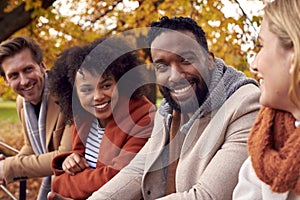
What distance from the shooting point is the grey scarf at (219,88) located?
235 centimetres

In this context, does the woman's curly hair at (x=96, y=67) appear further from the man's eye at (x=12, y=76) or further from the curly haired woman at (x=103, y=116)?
the man's eye at (x=12, y=76)

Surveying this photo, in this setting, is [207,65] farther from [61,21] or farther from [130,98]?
[61,21]

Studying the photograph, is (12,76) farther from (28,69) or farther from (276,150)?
(276,150)

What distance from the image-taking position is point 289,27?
151 centimetres

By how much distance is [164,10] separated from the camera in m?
6.22

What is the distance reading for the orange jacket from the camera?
2.85 m

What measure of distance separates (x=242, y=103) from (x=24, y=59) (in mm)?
1991

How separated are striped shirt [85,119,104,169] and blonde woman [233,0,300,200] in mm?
1447

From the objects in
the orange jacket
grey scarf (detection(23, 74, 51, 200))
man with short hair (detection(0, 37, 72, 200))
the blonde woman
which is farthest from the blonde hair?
grey scarf (detection(23, 74, 51, 200))

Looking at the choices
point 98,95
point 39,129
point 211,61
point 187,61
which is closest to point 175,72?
point 187,61

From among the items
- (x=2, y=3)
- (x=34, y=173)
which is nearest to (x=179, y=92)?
(x=34, y=173)

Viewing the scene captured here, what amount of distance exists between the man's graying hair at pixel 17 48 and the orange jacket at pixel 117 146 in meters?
1.16

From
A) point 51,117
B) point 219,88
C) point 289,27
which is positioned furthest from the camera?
point 51,117

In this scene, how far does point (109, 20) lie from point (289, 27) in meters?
6.86
